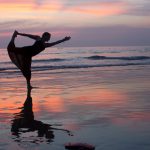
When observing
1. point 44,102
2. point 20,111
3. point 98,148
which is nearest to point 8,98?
point 44,102

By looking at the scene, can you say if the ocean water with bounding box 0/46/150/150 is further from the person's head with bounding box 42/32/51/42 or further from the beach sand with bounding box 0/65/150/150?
the person's head with bounding box 42/32/51/42

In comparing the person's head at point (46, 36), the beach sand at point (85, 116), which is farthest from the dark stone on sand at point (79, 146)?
the person's head at point (46, 36)

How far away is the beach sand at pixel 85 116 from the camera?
19.9 ft

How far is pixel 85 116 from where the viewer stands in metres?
8.13

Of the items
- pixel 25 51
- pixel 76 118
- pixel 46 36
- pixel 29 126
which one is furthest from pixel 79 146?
pixel 25 51

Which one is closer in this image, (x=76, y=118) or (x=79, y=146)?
(x=79, y=146)

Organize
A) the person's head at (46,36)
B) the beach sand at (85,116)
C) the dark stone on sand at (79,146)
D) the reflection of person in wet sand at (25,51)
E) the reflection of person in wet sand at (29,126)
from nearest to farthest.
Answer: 1. the dark stone on sand at (79,146)
2. the beach sand at (85,116)
3. the reflection of person in wet sand at (29,126)
4. the person's head at (46,36)
5. the reflection of person in wet sand at (25,51)

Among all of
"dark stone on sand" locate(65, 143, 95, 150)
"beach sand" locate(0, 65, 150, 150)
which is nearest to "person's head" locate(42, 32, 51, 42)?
"beach sand" locate(0, 65, 150, 150)

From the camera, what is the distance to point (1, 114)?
27.8 ft

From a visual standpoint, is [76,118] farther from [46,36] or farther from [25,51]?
[25,51]

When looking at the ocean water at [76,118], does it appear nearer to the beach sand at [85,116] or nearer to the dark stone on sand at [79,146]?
the beach sand at [85,116]

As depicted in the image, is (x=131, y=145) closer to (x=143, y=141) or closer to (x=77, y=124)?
(x=143, y=141)

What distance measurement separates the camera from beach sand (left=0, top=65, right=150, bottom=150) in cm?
605

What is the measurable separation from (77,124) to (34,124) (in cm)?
79
